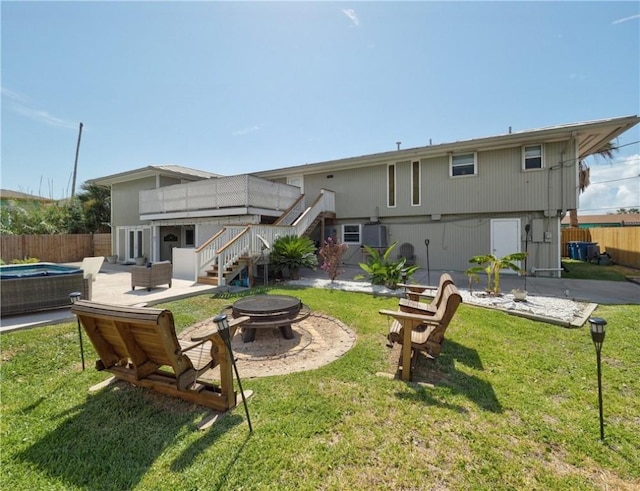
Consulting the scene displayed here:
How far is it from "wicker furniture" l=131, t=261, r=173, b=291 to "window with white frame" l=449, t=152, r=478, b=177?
12.0 metres

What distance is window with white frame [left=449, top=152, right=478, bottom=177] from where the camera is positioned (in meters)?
12.1

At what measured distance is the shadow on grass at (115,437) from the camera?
2.07m

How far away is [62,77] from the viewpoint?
1023 centimetres

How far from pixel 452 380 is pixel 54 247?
23527 mm

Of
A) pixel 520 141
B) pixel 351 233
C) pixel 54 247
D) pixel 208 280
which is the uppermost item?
pixel 520 141

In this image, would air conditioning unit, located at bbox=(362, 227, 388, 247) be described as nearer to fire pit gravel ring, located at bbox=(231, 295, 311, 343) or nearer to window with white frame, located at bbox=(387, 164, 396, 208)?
window with white frame, located at bbox=(387, 164, 396, 208)

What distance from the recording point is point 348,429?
2482mm

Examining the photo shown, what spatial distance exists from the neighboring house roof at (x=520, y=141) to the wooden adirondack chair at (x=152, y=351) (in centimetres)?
1203

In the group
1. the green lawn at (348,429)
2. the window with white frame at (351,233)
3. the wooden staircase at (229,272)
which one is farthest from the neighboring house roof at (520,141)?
the green lawn at (348,429)

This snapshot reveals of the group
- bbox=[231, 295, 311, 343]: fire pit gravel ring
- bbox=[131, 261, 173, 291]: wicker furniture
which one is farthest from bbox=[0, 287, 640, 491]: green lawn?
bbox=[131, 261, 173, 291]: wicker furniture

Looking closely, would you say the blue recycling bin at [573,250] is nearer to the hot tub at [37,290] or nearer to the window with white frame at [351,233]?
the window with white frame at [351,233]

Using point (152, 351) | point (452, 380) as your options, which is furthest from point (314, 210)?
point (152, 351)

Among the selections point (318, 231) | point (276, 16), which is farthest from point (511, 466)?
point (318, 231)

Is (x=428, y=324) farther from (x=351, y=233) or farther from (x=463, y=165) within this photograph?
(x=351, y=233)
